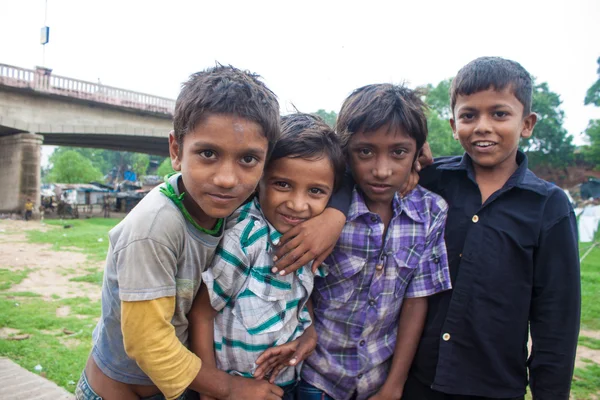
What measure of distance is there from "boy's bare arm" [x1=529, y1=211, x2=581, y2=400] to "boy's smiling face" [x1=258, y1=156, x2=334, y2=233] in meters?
0.93

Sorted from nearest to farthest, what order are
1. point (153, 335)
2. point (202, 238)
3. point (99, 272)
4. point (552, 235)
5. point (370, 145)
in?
point (153, 335), point (202, 238), point (552, 235), point (370, 145), point (99, 272)

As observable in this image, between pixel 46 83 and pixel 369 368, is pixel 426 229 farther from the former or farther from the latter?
pixel 46 83

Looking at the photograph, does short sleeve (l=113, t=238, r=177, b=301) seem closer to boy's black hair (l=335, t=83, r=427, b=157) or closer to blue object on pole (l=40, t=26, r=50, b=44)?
boy's black hair (l=335, t=83, r=427, b=157)

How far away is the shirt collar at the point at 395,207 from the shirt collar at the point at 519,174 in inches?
11.1

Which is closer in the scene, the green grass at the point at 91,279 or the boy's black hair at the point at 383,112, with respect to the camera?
the boy's black hair at the point at 383,112

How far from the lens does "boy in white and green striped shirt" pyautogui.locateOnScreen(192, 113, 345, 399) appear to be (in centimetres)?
155

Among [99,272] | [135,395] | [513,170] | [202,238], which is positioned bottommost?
[99,272]

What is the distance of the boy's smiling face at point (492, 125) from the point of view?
70.0 inches

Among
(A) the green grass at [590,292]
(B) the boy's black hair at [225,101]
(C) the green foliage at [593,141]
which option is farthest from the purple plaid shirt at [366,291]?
(C) the green foliage at [593,141]

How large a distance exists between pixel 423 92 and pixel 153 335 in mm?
1623

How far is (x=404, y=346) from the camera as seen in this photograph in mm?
1774

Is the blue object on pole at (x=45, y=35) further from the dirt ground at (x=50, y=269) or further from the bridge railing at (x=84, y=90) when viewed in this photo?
the dirt ground at (x=50, y=269)

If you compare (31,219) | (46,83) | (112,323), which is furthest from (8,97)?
(112,323)

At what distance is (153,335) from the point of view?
4.32 feet
